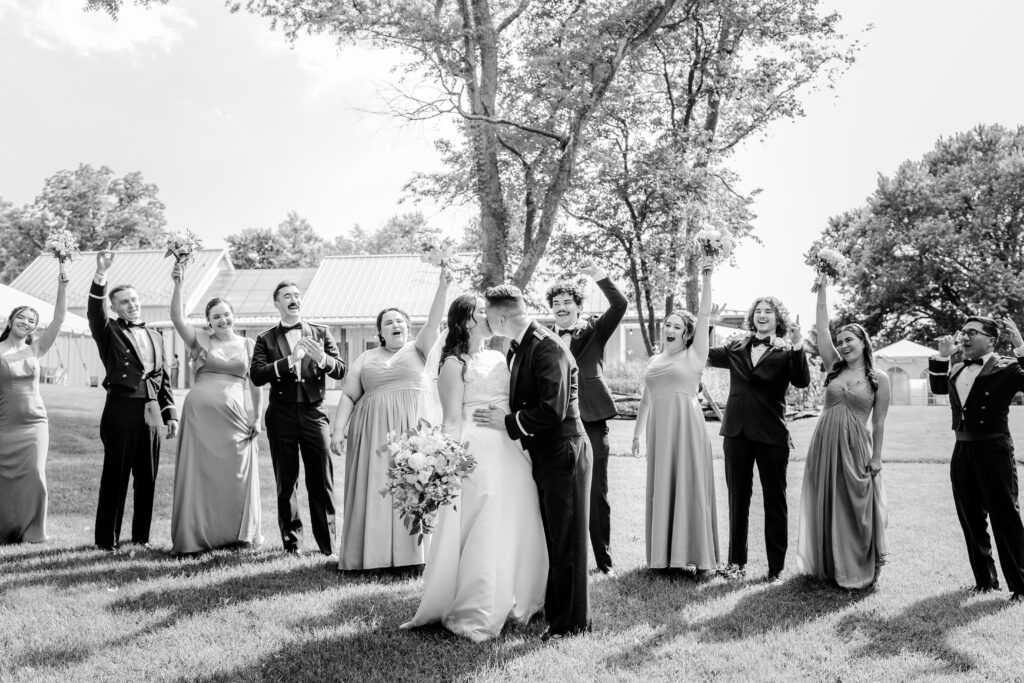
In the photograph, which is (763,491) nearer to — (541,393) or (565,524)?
(565,524)

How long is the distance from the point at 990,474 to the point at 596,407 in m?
3.19

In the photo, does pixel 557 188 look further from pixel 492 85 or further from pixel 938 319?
pixel 938 319

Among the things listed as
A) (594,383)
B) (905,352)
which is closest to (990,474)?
(594,383)

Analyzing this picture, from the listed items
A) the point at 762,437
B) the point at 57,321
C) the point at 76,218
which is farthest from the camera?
the point at 76,218

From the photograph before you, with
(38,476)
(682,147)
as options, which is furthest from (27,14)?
(682,147)

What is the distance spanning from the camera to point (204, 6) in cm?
1566

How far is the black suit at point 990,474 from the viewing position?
6.41 metres

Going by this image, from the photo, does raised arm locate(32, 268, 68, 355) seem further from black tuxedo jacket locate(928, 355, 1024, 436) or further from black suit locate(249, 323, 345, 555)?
black tuxedo jacket locate(928, 355, 1024, 436)

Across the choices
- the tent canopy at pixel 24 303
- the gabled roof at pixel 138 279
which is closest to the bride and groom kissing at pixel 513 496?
the tent canopy at pixel 24 303

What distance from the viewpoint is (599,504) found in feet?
23.2

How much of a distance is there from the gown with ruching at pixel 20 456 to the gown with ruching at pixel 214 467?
163 cm

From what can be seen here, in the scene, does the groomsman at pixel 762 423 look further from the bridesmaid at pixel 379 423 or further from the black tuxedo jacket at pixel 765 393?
the bridesmaid at pixel 379 423

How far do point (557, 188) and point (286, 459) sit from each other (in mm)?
9696

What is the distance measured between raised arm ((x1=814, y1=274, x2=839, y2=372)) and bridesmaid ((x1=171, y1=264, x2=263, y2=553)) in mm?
5225
